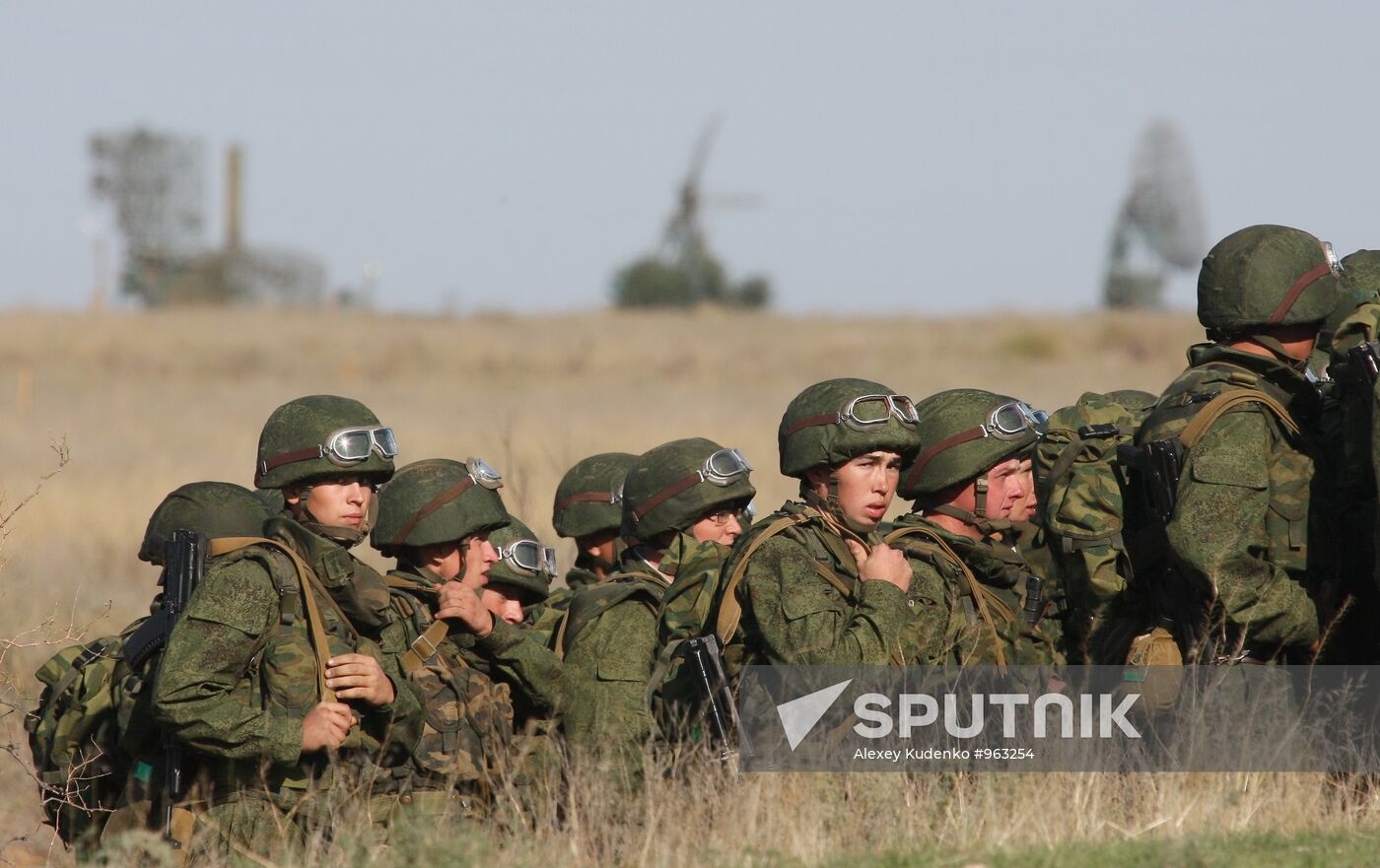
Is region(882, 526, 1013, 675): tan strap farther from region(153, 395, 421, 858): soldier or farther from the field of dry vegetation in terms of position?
region(153, 395, 421, 858): soldier

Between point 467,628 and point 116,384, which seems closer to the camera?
point 467,628

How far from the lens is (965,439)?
6.81 m

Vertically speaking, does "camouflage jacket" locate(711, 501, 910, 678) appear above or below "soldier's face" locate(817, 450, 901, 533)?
below

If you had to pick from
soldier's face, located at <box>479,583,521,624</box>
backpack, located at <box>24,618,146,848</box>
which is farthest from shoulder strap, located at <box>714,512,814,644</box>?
backpack, located at <box>24,618,146,848</box>

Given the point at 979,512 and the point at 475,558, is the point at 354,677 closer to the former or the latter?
the point at 475,558

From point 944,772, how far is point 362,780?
2.07m

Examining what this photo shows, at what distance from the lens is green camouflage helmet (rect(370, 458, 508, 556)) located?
6637mm

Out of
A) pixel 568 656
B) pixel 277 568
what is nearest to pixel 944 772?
pixel 568 656

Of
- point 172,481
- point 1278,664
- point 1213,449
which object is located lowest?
point 172,481

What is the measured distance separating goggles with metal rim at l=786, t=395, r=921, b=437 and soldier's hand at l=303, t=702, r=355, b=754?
1968 millimetres

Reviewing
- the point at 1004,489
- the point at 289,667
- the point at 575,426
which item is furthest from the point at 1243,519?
the point at 575,426

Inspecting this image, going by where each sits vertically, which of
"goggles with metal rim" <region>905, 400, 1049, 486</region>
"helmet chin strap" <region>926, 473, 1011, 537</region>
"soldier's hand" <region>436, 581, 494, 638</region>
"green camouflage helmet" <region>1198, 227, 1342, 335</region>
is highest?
"green camouflage helmet" <region>1198, 227, 1342, 335</region>

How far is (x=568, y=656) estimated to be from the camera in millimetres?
6875

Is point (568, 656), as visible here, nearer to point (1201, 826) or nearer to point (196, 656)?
point (196, 656)
